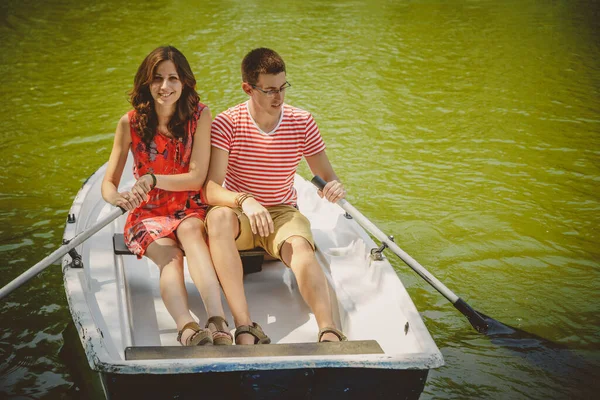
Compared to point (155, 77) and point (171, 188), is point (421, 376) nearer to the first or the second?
point (171, 188)

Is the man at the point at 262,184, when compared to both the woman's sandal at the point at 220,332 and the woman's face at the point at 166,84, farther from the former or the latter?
the woman's face at the point at 166,84

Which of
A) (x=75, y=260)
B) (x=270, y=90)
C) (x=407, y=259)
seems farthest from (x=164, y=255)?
(x=407, y=259)

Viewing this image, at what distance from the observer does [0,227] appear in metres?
4.98

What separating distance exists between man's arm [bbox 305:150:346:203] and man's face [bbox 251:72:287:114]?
412 millimetres

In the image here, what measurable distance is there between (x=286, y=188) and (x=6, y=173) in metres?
3.76

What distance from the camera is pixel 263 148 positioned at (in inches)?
132

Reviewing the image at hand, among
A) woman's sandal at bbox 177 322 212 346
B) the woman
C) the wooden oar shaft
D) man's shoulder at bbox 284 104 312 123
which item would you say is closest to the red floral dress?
the woman

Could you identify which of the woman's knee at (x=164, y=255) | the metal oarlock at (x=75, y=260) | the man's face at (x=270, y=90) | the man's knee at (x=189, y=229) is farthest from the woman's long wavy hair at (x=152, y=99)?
the metal oarlock at (x=75, y=260)

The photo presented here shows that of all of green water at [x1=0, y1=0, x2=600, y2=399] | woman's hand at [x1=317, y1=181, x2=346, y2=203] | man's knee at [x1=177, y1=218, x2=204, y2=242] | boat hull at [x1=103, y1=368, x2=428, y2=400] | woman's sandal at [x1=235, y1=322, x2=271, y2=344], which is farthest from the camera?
green water at [x1=0, y1=0, x2=600, y2=399]

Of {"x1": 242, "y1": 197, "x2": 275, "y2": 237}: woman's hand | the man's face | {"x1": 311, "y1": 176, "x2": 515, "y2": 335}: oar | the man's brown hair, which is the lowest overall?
{"x1": 311, "y1": 176, "x2": 515, "y2": 335}: oar

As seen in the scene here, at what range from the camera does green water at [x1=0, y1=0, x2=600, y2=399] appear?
12.6ft

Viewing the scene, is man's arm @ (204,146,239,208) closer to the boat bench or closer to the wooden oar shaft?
the boat bench

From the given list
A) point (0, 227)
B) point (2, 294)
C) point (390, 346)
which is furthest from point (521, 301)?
point (0, 227)

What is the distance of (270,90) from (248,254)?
0.90m
